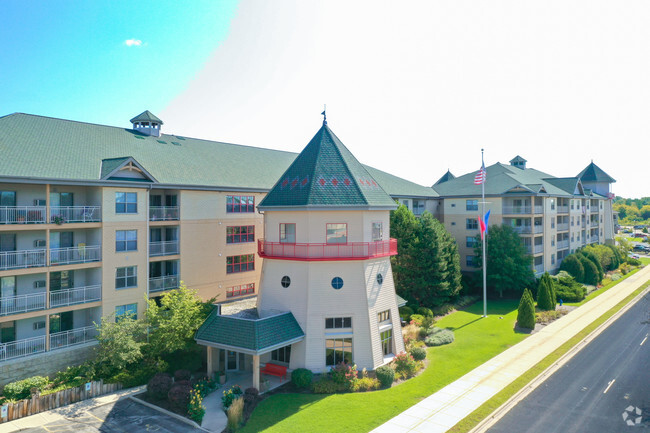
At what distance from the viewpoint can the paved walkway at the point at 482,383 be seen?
2217 centimetres

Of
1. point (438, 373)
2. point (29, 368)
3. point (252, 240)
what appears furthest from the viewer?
point (252, 240)

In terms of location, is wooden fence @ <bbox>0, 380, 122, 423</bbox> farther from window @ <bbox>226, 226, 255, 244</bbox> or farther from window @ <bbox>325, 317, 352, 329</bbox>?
window @ <bbox>226, 226, 255, 244</bbox>

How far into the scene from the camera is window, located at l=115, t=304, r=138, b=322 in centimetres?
3061

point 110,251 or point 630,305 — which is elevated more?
point 110,251

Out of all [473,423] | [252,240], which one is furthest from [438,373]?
[252,240]

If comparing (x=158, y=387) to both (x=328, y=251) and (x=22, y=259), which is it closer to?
(x=22, y=259)

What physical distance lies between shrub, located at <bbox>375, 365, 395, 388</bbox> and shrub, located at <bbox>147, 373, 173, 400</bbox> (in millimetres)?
13838

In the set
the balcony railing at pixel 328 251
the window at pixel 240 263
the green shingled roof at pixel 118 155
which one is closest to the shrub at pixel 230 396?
the balcony railing at pixel 328 251

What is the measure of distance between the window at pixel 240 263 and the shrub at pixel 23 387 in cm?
1706

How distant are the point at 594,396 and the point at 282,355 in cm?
2069

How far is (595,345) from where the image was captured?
35.1 metres

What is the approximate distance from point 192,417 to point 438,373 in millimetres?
16897

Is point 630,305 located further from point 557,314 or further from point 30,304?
point 30,304

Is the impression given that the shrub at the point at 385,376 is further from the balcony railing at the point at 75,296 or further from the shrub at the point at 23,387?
the shrub at the point at 23,387
